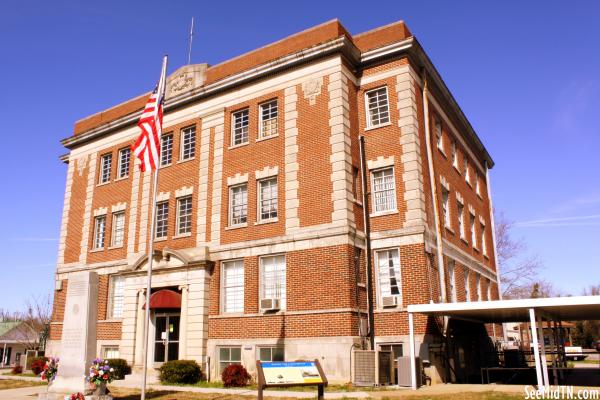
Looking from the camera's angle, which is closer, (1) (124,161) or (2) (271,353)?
(2) (271,353)

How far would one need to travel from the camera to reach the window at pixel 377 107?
22.3 m

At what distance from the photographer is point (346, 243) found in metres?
19.4

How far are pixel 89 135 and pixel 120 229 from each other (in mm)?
6207

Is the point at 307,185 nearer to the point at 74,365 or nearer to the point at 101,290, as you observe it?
the point at 74,365

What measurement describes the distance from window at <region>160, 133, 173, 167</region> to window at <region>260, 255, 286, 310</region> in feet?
26.9

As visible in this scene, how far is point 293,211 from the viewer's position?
21.2 metres

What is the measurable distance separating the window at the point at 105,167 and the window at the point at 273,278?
12.3 meters

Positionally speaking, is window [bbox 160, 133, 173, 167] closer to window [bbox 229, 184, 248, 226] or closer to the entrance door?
window [bbox 229, 184, 248, 226]

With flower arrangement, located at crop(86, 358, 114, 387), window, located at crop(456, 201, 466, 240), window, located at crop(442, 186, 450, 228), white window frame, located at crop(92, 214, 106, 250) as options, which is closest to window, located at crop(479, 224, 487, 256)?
window, located at crop(456, 201, 466, 240)

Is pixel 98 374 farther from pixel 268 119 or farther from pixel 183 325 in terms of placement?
pixel 268 119

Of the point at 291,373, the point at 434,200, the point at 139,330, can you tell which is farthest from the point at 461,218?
the point at 291,373

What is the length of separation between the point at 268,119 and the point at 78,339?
1212cm

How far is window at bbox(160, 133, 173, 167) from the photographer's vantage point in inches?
1041

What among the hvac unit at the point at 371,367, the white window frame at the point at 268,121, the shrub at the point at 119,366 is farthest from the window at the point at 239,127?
the hvac unit at the point at 371,367
